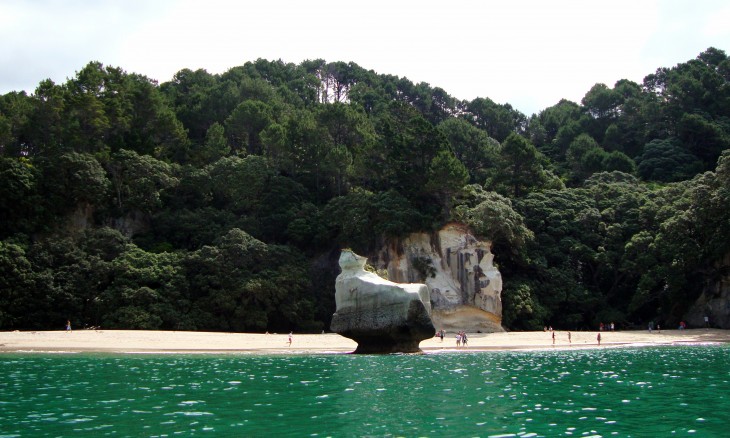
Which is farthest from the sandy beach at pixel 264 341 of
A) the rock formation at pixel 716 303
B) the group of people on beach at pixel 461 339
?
the rock formation at pixel 716 303

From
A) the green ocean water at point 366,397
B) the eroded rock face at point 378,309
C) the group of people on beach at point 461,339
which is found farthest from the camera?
the group of people on beach at point 461,339

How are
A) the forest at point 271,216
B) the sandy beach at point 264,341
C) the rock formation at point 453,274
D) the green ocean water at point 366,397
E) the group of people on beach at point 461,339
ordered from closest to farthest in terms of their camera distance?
1. the green ocean water at point 366,397
2. the sandy beach at point 264,341
3. the group of people on beach at point 461,339
4. the forest at point 271,216
5. the rock formation at point 453,274

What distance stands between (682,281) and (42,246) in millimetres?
48716

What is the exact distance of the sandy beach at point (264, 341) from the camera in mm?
39781

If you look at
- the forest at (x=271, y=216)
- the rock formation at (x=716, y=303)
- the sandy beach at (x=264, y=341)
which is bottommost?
the sandy beach at (x=264, y=341)

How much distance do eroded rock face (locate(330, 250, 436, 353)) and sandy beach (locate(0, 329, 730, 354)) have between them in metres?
4.10

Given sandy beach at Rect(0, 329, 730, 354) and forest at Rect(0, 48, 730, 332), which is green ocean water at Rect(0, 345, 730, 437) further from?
forest at Rect(0, 48, 730, 332)

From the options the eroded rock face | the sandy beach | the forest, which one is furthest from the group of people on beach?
the forest

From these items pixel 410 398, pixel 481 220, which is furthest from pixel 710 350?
pixel 410 398

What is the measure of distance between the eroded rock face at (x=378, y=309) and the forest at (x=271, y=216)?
44.5 ft

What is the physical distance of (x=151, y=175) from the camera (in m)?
58.3

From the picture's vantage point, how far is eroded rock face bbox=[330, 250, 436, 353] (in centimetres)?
3650

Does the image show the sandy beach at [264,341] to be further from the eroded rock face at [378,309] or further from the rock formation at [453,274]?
the eroded rock face at [378,309]

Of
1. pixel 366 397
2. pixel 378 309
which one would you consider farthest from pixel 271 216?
pixel 366 397
